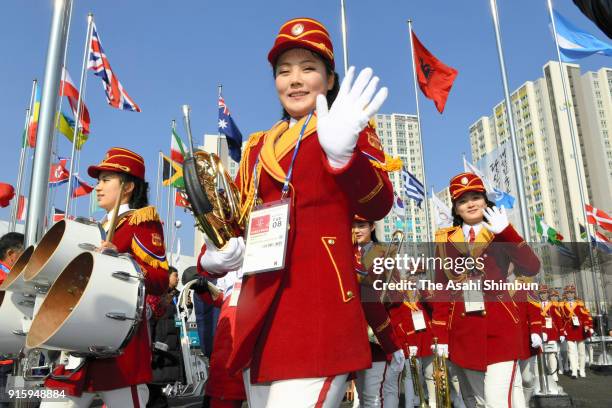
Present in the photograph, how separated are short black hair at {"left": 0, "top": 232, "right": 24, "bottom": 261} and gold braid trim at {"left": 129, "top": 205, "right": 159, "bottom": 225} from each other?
3007mm

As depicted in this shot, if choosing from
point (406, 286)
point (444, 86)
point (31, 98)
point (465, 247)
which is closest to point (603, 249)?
point (444, 86)

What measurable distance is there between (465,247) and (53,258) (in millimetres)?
3338

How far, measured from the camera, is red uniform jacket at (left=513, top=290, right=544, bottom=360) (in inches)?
183

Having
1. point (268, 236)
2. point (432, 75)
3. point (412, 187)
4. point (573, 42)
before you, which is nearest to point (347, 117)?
point (268, 236)

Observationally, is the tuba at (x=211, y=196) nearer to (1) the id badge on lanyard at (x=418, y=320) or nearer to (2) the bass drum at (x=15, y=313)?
(2) the bass drum at (x=15, y=313)

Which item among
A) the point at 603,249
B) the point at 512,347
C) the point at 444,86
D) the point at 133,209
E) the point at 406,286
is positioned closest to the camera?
the point at 133,209

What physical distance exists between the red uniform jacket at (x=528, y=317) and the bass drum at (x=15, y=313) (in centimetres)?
361

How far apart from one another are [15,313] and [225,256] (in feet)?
6.56

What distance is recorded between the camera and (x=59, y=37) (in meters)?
4.64

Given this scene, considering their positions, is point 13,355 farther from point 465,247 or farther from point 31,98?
point 31,98

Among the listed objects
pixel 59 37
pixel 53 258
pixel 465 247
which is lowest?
pixel 53 258

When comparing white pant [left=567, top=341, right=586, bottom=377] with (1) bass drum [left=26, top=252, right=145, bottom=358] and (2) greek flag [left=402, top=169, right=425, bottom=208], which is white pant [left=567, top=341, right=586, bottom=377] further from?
(1) bass drum [left=26, top=252, right=145, bottom=358]

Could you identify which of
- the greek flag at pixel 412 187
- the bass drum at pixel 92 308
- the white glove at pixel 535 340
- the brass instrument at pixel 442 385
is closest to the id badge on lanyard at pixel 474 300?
the white glove at pixel 535 340

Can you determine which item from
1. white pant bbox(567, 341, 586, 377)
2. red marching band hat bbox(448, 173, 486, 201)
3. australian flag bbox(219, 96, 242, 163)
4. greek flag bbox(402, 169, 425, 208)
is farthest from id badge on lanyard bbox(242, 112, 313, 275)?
white pant bbox(567, 341, 586, 377)
